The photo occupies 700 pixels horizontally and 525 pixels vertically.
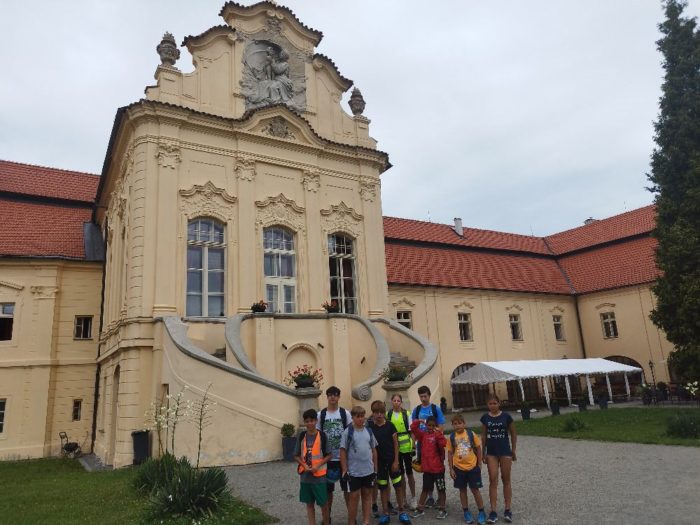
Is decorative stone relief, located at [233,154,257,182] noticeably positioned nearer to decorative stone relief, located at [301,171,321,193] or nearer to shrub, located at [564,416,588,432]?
decorative stone relief, located at [301,171,321,193]

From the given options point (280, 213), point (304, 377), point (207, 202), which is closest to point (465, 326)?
point (280, 213)

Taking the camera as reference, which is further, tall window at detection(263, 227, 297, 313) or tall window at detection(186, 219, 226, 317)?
tall window at detection(263, 227, 297, 313)

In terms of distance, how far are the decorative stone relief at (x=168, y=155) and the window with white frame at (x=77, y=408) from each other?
928 centimetres

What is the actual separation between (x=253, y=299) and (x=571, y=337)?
2161 cm

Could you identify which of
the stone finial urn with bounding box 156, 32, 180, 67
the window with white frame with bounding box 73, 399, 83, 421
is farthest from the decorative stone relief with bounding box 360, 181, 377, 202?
the window with white frame with bounding box 73, 399, 83, 421

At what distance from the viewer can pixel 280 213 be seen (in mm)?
16891

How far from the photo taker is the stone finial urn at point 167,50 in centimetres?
1619

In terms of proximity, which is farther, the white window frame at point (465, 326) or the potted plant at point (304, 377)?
the white window frame at point (465, 326)

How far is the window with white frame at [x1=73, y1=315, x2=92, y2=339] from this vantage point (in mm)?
19172

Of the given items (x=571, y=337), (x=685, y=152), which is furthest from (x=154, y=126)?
(x=571, y=337)

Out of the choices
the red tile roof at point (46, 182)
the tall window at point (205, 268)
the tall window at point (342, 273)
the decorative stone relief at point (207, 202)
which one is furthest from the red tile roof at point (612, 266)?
the red tile roof at point (46, 182)

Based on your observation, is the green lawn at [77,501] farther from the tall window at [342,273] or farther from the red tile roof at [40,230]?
the red tile roof at [40,230]

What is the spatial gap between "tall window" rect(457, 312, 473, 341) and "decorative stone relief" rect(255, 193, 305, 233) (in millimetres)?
12618

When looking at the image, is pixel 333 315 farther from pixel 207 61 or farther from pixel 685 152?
pixel 685 152
